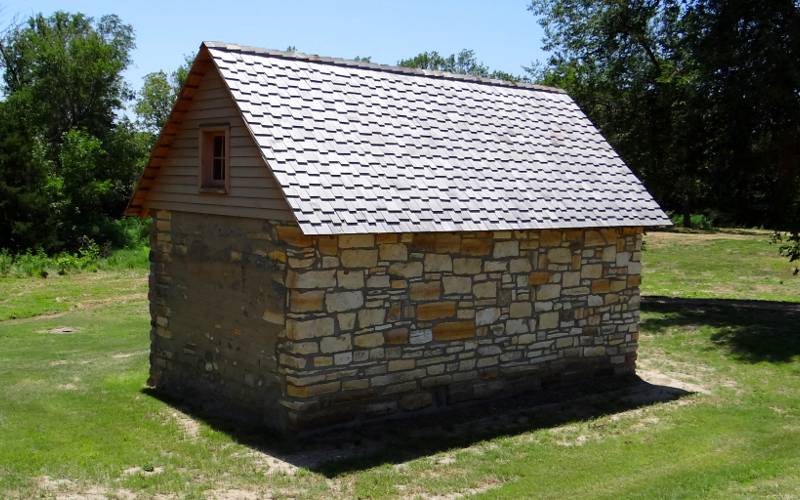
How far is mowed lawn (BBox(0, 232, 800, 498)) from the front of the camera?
8.23 metres

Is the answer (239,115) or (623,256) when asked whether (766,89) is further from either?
(239,115)

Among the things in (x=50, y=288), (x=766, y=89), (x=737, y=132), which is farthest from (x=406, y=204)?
(x=50, y=288)

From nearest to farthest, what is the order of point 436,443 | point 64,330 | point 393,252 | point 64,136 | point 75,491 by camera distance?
1. point 75,491
2. point 436,443
3. point 393,252
4. point 64,330
5. point 64,136

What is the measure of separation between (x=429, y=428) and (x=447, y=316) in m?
1.49

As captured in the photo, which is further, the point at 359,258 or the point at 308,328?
the point at 359,258

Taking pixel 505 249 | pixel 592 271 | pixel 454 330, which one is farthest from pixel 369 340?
pixel 592 271

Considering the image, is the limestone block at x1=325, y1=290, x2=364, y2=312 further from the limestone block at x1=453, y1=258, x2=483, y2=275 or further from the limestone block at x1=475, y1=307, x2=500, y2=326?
the limestone block at x1=475, y1=307, x2=500, y2=326

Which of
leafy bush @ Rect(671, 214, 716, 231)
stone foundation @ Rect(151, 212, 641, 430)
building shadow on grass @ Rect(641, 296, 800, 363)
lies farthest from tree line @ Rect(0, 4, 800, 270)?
leafy bush @ Rect(671, 214, 716, 231)

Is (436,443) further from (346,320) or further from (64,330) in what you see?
(64,330)

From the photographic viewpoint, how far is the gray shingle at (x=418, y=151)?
9.57 meters

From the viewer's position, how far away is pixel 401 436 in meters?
9.85

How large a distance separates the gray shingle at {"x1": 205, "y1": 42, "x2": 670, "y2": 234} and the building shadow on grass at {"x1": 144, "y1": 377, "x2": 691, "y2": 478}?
255 centimetres

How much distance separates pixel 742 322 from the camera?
17.9 metres

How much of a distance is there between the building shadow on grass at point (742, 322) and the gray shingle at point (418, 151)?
15.0ft
